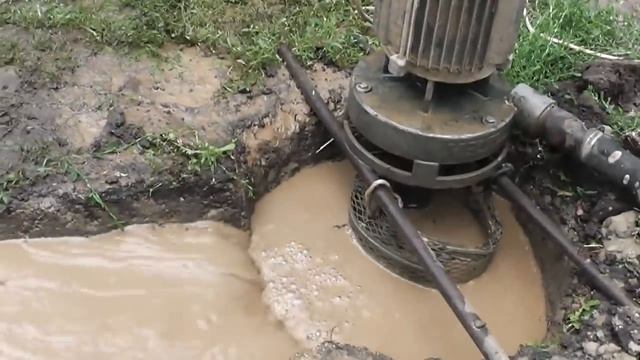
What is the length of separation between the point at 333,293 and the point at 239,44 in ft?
4.03

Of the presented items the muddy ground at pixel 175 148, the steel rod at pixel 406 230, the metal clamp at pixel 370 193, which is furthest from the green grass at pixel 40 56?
the metal clamp at pixel 370 193

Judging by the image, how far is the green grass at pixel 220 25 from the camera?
11.8 feet

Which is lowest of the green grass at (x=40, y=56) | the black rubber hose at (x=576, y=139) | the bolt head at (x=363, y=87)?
the green grass at (x=40, y=56)

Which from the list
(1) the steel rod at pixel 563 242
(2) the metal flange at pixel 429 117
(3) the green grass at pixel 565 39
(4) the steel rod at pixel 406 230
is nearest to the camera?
(4) the steel rod at pixel 406 230

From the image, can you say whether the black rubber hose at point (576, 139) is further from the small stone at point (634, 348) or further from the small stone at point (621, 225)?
the small stone at point (634, 348)

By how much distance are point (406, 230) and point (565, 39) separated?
5.08 feet

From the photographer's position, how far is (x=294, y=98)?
3.52 m

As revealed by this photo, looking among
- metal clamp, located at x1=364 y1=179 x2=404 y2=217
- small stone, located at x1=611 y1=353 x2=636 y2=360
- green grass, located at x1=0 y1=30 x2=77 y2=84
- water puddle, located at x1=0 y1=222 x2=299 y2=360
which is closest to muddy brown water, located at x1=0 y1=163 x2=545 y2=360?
water puddle, located at x1=0 y1=222 x2=299 y2=360

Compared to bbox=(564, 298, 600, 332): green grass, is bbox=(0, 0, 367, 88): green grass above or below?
above

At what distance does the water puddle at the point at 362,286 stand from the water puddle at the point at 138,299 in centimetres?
11

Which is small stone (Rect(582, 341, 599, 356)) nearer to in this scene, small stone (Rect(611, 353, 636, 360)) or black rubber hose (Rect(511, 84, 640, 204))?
small stone (Rect(611, 353, 636, 360))

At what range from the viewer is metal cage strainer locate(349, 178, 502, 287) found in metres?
3.09

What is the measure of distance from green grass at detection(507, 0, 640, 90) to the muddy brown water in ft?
2.65

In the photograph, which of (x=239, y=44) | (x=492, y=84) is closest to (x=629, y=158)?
(x=492, y=84)
